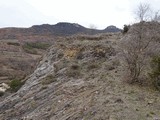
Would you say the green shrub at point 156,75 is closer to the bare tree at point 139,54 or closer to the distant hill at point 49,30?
the bare tree at point 139,54

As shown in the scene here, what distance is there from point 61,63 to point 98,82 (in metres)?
7.72

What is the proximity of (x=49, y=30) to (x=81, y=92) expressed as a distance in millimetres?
148238

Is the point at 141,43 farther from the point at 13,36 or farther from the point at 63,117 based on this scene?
the point at 13,36

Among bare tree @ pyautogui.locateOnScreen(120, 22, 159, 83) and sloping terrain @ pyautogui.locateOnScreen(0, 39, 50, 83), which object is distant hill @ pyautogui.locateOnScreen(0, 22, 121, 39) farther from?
bare tree @ pyautogui.locateOnScreen(120, 22, 159, 83)

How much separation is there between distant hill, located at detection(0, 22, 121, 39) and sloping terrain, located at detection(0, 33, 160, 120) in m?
113

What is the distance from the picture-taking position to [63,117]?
1566cm

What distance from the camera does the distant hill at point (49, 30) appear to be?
144750mm

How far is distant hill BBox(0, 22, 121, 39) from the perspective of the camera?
475 ft

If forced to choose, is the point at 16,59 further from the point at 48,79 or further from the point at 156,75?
the point at 156,75

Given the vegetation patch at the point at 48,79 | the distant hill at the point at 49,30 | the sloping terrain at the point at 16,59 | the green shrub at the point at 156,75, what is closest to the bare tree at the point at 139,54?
the green shrub at the point at 156,75

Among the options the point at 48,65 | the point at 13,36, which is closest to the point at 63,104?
the point at 48,65

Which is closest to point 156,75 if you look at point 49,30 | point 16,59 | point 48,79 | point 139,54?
point 139,54

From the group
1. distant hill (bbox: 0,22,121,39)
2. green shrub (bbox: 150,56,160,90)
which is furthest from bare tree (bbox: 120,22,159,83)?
distant hill (bbox: 0,22,121,39)

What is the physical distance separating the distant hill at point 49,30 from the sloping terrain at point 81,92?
4444 inches
